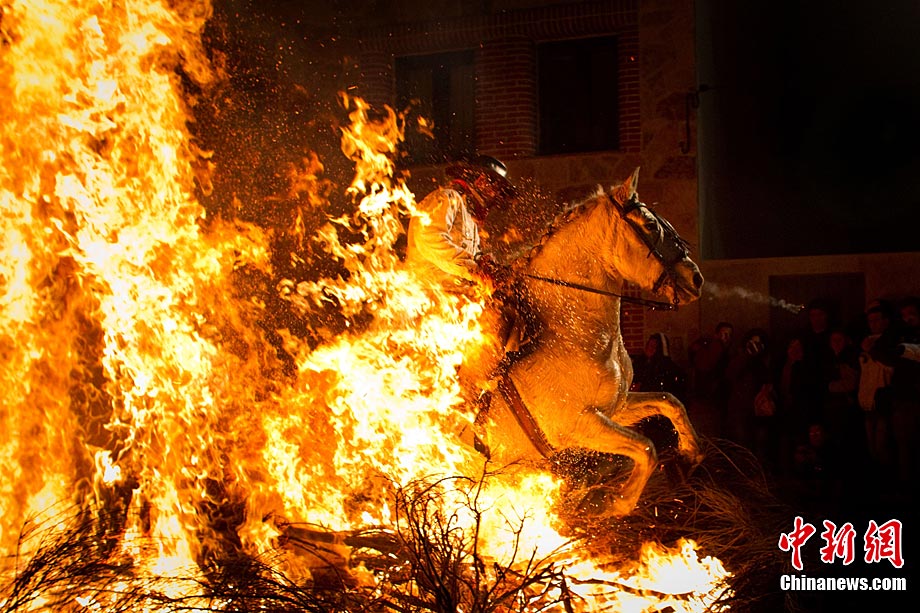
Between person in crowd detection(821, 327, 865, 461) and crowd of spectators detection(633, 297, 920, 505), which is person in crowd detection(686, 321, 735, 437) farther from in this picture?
person in crowd detection(821, 327, 865, 461)

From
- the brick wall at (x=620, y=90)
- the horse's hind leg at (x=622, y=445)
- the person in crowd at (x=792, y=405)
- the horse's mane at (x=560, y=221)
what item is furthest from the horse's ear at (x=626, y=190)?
the brick wall at (x=620, y=90)

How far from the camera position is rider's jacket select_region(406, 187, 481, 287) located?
5586 millimetres

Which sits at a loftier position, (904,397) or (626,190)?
(626,190)

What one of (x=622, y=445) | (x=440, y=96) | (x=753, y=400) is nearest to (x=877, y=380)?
(x=753, y=400)

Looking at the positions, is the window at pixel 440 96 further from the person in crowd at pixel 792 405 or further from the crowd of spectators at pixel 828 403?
the person in crowd at pixel 792 405

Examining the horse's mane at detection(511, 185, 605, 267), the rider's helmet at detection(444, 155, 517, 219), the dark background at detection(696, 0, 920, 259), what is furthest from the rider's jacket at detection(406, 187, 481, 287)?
the dark background at detection(696, 0, 920, 259)

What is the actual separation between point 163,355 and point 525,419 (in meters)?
2.56

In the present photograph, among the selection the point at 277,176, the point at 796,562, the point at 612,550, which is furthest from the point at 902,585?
the point at 277,176

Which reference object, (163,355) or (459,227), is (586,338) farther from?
(163,355)

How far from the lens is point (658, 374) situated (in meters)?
9.28

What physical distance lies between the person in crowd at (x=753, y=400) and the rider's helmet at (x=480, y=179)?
12.0ft

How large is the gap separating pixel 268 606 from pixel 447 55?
9882mm

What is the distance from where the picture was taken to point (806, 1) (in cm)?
1136

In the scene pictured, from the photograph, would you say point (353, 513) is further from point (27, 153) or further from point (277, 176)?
point (277, 176)
